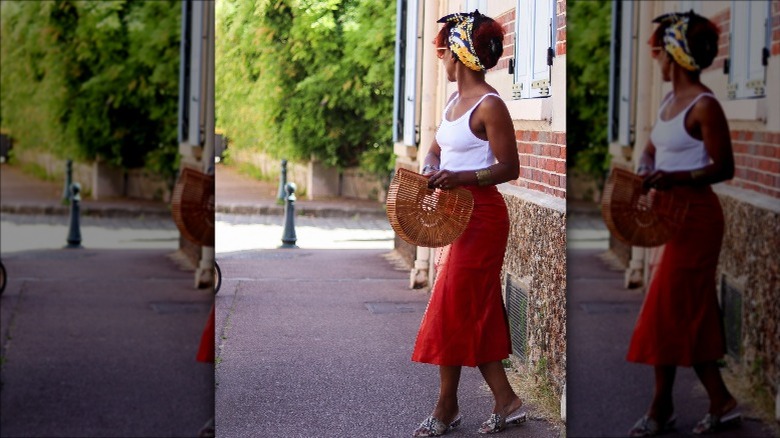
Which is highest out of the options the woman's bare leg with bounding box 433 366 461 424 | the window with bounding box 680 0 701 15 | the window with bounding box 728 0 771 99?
the window with bounding box 680 0 701 15

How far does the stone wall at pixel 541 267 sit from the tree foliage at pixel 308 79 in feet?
0.93

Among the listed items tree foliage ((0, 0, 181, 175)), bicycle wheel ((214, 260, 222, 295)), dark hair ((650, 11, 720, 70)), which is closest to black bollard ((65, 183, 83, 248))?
tree foliage ((0, 0, 181, 175))

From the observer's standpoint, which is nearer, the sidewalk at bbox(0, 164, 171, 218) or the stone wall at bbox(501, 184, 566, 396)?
the stone wall at bbox(501, 184, 566, 396)

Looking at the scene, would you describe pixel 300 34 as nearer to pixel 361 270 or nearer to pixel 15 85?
pixel 361 270

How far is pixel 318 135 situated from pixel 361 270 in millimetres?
272

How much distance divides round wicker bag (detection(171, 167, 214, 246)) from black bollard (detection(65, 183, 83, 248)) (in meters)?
4.74

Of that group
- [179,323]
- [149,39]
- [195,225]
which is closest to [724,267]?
[195,225]

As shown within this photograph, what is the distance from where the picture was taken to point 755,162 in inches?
64.9

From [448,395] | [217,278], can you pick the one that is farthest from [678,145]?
[217,278]

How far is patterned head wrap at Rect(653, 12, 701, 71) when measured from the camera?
1612 millimetres

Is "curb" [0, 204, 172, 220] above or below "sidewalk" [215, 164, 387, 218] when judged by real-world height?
below

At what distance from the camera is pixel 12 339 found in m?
5.70

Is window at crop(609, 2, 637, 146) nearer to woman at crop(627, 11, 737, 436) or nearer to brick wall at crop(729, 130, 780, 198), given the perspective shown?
woman at crop(627, 11, 737, 436)

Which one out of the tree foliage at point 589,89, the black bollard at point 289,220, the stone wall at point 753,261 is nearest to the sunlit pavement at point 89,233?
the black bollard at point 289,220
